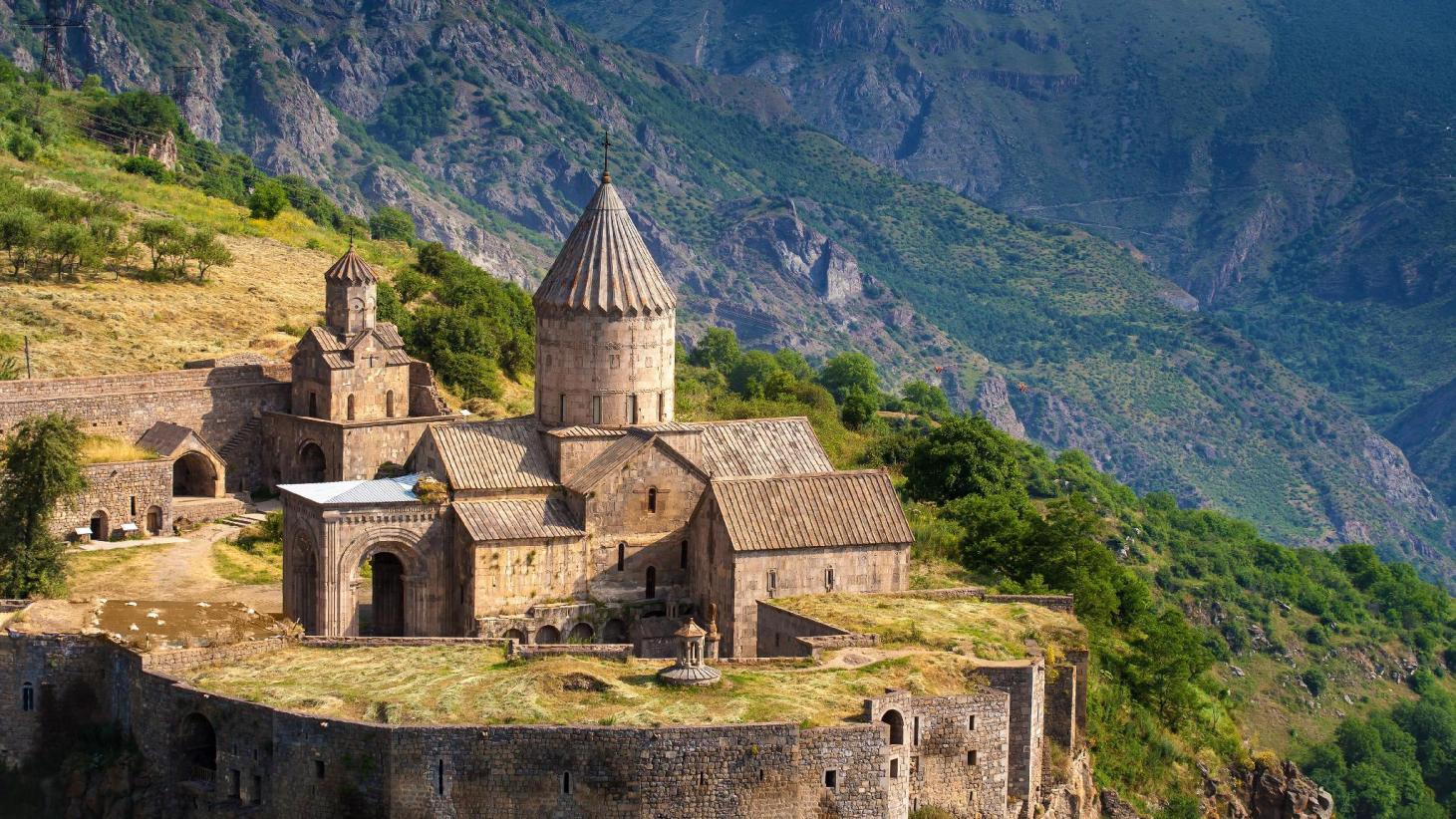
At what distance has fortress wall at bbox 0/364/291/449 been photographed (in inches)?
2251

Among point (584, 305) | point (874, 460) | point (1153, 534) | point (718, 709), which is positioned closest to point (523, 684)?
point (718, 709)

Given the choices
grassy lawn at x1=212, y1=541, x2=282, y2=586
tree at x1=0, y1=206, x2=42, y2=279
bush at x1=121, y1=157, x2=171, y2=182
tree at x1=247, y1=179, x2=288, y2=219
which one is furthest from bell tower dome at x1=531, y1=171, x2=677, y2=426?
bush at x1=121, y1=157, x2=171, y2=182

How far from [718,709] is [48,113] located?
69182 mm

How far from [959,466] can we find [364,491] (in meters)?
23.7

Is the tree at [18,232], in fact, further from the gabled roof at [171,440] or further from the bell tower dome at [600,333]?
the bell tower dome at [600,333]

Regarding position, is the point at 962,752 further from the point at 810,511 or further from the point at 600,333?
the point at 600,333

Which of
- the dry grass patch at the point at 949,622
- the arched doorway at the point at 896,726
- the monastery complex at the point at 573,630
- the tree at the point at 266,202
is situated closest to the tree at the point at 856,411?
the monastery complex at the point at 573,630

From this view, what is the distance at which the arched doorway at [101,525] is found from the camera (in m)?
54.2

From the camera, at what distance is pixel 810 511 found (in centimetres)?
4731

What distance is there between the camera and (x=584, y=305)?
157 feet

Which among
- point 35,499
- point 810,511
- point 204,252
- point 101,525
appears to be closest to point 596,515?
point 810,511

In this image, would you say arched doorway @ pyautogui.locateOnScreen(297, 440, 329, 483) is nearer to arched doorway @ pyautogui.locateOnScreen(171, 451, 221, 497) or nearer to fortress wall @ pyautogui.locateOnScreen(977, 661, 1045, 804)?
arched doorway @ pyautogui.locateOnScreen(171, 451, 221, 497)

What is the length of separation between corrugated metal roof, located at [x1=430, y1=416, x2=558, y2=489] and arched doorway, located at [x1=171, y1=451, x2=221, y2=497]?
13.7 meters

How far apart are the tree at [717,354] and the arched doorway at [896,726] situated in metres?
75.9
